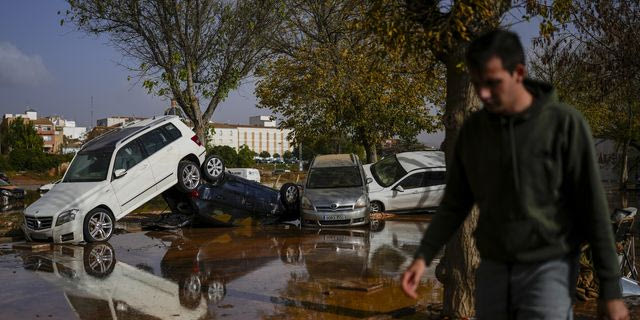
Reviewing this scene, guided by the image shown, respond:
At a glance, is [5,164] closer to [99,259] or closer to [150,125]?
[150,125]

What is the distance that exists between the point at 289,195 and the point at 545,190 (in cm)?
1544

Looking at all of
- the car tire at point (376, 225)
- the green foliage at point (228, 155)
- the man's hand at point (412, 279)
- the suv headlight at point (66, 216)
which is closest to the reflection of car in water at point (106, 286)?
the suv headlight at point (66, 216)

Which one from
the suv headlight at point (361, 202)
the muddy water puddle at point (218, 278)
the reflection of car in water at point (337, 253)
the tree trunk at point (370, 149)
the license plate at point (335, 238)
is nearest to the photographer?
the muddy water puddle at point (218, 278)

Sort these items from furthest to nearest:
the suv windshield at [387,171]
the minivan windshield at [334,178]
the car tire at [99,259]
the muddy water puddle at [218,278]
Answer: the suv windshield at [387,171] < the minivan windshield at [334,178] < the car tire at [99,259] < the muddy water puddle at [218,278]

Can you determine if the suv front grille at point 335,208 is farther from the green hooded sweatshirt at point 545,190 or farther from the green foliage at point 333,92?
the green hooded sweatshirt at point 545,190

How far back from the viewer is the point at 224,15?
75.1 feet

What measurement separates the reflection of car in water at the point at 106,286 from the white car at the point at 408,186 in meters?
8.87

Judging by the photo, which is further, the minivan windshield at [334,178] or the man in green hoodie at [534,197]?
the minivan windshield at [334,178]

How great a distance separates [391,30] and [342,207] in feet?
33.4

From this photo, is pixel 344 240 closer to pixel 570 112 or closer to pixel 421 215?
pixel 421 215

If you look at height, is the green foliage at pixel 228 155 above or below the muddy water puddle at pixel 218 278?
above

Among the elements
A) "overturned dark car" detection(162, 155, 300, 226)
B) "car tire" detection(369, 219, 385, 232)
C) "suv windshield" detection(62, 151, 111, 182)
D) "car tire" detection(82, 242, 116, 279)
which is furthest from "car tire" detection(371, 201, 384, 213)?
"car tire" detection(82, 242, 116, 279)

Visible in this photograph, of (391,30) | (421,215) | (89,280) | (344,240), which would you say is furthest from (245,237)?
(391,30)

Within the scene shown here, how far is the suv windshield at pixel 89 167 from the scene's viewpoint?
15.0 meters
